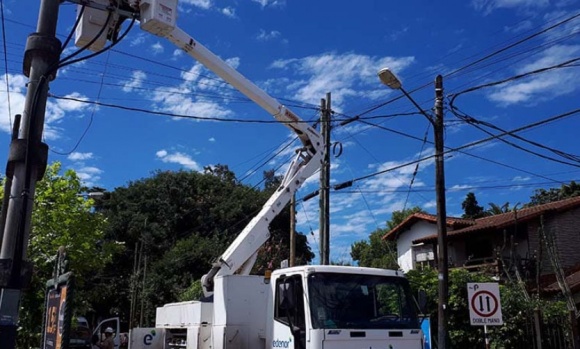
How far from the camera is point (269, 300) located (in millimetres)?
9578

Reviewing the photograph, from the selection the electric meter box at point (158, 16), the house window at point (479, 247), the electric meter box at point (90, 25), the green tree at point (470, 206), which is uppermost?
the green tree at point (470, 206)

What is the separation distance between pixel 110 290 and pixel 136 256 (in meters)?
2.77

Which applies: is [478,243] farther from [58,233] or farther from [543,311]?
[58,233]

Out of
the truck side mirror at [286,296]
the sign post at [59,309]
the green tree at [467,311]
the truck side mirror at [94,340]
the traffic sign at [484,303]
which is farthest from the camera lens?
the truck side mirror at [94,340]

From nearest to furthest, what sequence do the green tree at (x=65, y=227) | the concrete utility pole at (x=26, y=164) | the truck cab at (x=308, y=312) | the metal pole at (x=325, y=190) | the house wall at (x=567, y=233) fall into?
the concrete utility pole at (x=26, y=164) → the truck cab at (x=308, y=312) → the green tree at (x=65, y=227) → the metal pole at (x=325, y=190) → the house wall at (x=567, y=233)

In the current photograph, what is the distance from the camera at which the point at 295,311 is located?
858 cm

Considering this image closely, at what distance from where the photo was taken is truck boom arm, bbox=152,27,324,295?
11.4 metres

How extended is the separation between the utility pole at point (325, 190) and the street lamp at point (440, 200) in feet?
12.9

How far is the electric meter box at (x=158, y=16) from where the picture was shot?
10.4 metres

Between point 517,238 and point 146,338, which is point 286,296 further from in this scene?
point 517,238

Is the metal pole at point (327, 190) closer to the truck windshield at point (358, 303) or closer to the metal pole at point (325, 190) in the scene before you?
the metal pole at point (325, 190)

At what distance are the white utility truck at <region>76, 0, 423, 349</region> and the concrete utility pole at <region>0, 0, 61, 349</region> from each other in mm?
1104

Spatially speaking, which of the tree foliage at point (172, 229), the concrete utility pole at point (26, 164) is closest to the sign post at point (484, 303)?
the concrete utility pole at point (26, 164)

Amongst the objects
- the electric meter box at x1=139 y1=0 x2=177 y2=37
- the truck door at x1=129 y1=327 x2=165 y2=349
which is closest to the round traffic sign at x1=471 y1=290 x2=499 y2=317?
the truck door at x1=129 y1=327 x2=165 y2=349
